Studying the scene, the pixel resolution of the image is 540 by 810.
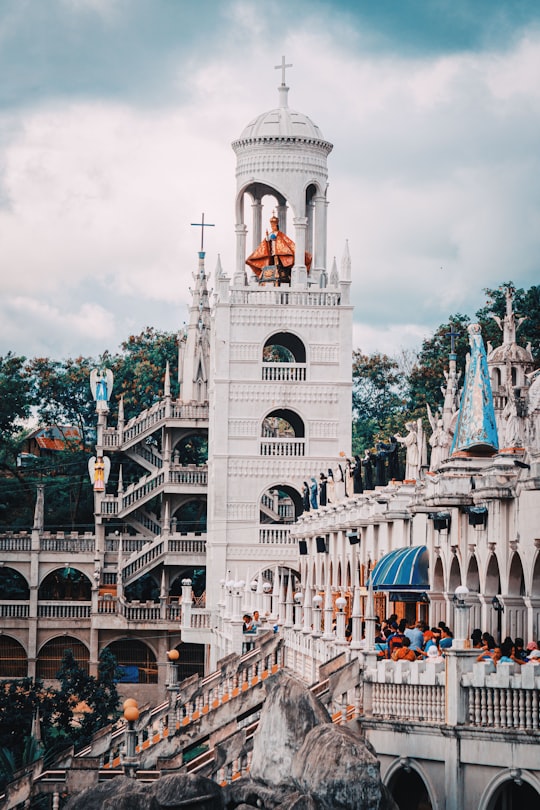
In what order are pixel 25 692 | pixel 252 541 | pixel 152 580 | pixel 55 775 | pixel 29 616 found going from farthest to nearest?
pixel 152 580 → pixel 29 616 → pixel 252 541 → pixel 25 692 → pixel 55 775

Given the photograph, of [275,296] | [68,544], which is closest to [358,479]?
[275,296]

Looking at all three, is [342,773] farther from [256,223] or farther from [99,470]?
[99,470]

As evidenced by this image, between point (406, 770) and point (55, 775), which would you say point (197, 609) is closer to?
point (55, 775)

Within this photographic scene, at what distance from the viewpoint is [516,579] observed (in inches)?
1507

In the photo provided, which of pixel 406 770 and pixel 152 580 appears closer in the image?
pixel 406 770

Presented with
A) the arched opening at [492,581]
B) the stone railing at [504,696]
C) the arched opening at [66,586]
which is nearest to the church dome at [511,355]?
the arched opening at [492,581]

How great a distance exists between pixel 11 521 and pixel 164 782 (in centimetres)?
6429

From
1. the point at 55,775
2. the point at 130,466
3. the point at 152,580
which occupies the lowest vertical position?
the point at 55,775

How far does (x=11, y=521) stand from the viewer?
96.2 m

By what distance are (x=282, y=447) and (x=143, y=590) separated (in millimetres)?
16939

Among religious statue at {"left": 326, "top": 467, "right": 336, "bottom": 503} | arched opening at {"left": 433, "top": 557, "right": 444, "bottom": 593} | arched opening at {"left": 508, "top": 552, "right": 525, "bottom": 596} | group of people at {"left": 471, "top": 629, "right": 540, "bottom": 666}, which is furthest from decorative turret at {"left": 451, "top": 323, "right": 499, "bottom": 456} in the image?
religious statue at {"left": 326, "top": 467, "right": 336, "bottom": 503}

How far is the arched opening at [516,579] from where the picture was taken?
38.1 metres

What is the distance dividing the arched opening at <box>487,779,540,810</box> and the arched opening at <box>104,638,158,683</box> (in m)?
53.6

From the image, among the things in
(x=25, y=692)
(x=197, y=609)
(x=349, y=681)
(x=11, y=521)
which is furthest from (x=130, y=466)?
(x=349, y=681)
